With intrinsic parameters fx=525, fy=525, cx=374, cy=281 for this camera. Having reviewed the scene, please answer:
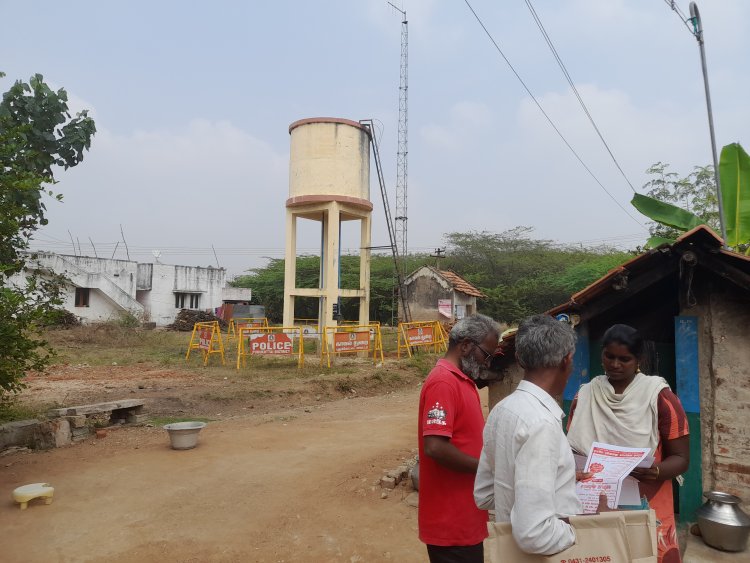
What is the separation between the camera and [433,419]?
246cm

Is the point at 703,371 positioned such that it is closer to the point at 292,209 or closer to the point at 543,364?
the point at 543,364

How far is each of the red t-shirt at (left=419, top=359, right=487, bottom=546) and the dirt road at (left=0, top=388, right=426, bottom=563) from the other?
222cm

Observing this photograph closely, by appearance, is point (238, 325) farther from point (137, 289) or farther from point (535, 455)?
point (535, 455)

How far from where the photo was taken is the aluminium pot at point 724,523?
3.64 m

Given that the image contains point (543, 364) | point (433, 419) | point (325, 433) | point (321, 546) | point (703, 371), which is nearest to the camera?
point (543, 364)

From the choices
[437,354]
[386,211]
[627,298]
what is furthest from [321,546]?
[386,211]

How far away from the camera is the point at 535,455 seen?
5.72 feet

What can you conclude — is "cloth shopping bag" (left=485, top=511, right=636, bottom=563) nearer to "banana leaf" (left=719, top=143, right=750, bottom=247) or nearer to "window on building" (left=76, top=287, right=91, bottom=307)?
"banana leaf" (left=719, top=143, right=750, bottom=247)

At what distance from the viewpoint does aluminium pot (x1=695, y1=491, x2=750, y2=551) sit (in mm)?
3641

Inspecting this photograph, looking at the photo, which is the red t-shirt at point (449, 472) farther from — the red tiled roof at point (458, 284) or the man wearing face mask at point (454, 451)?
the red tiled roof at point (458, 284)

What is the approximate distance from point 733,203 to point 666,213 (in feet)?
2.14

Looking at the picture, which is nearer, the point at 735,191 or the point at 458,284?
the point at 735,191

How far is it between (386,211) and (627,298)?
16377 millimetres

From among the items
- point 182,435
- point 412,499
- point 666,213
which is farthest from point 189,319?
point 666,213
